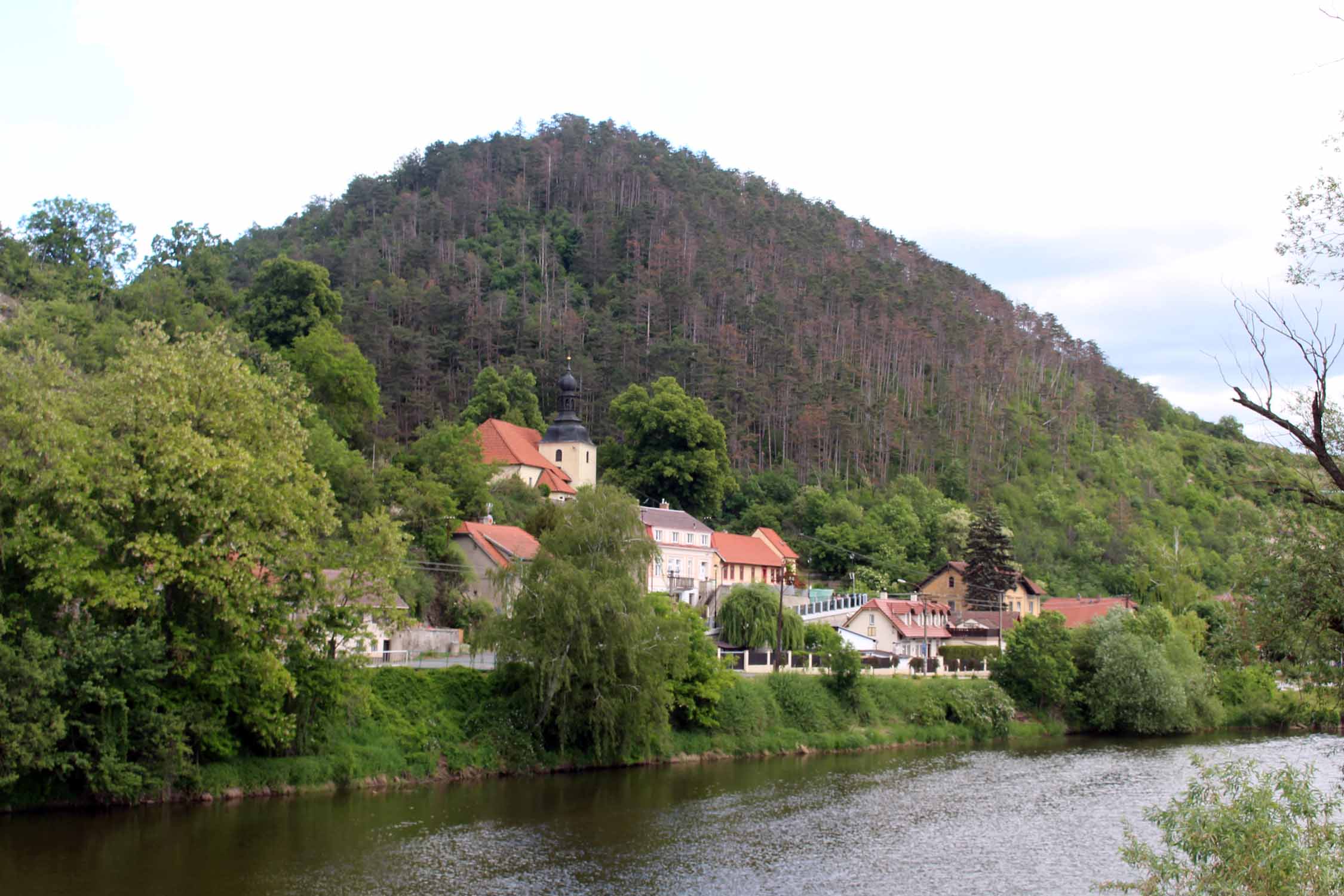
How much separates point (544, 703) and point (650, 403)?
48.5m

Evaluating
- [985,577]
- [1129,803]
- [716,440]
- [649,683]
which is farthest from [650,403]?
[1129,803]

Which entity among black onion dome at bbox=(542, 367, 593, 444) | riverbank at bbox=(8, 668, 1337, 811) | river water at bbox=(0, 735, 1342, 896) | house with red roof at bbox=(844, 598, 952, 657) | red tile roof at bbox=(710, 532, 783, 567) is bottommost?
river water at bbox=(0, 735, 1342, 896)

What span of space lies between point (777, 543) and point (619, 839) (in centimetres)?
5428

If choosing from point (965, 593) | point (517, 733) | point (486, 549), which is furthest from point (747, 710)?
point (965, 593)

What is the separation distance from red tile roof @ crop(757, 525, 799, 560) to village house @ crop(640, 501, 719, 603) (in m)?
9.12

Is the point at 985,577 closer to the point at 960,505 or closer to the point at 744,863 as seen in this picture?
the point at 960,505

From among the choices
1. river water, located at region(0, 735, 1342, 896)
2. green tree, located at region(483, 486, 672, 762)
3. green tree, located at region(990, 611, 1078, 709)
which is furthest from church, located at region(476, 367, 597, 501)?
river water, located at region(0, 735, 1342, 896)

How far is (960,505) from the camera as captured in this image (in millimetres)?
97750

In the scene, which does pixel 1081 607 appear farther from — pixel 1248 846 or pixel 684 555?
pixel 1248 846

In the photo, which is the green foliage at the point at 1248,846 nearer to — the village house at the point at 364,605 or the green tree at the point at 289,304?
the village house at the point at 364,605

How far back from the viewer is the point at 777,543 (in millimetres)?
83625

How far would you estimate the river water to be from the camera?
83.7ft

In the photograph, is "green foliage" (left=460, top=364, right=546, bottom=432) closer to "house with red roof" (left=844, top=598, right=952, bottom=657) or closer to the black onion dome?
the black onion dome

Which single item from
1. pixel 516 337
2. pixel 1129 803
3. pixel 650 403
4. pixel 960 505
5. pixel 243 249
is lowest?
pixel 1129 803
